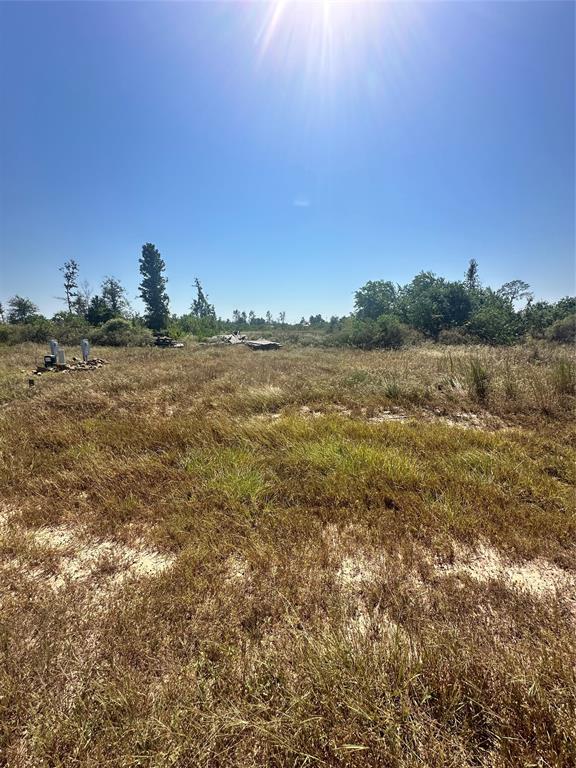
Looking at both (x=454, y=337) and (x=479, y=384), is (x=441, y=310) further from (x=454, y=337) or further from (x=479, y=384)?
(x=479, y=384)

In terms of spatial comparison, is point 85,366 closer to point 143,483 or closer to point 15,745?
point 143,483

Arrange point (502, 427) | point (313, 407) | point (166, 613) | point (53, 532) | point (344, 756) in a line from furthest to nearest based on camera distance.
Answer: point (313, 407)
point (502, 427)
point (53, 532)
point (166, 613)
point (344, 756)

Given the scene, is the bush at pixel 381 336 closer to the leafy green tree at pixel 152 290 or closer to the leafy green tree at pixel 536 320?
the leafy green tree at pixel 536 320

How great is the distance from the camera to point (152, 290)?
113ft

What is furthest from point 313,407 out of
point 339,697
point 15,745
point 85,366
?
Answer: point 85,366

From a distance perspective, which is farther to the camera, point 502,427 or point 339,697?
point 502,427

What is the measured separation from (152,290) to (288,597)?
127 feet

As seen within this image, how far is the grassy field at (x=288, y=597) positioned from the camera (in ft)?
3.77

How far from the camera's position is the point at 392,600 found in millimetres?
1785

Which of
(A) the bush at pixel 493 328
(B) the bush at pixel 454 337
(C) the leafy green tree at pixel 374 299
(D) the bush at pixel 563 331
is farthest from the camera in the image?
(C) the leafy green tree at pixel 374 299

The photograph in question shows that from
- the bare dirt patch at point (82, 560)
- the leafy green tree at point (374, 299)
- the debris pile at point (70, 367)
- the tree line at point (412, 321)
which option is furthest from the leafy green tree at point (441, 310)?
the bare dirt patch at point (82, 560)

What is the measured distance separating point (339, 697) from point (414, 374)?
7.96m

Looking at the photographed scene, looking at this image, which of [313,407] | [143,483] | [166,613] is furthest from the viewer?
[313,407]

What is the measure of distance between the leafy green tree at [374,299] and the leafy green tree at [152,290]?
965 inches
